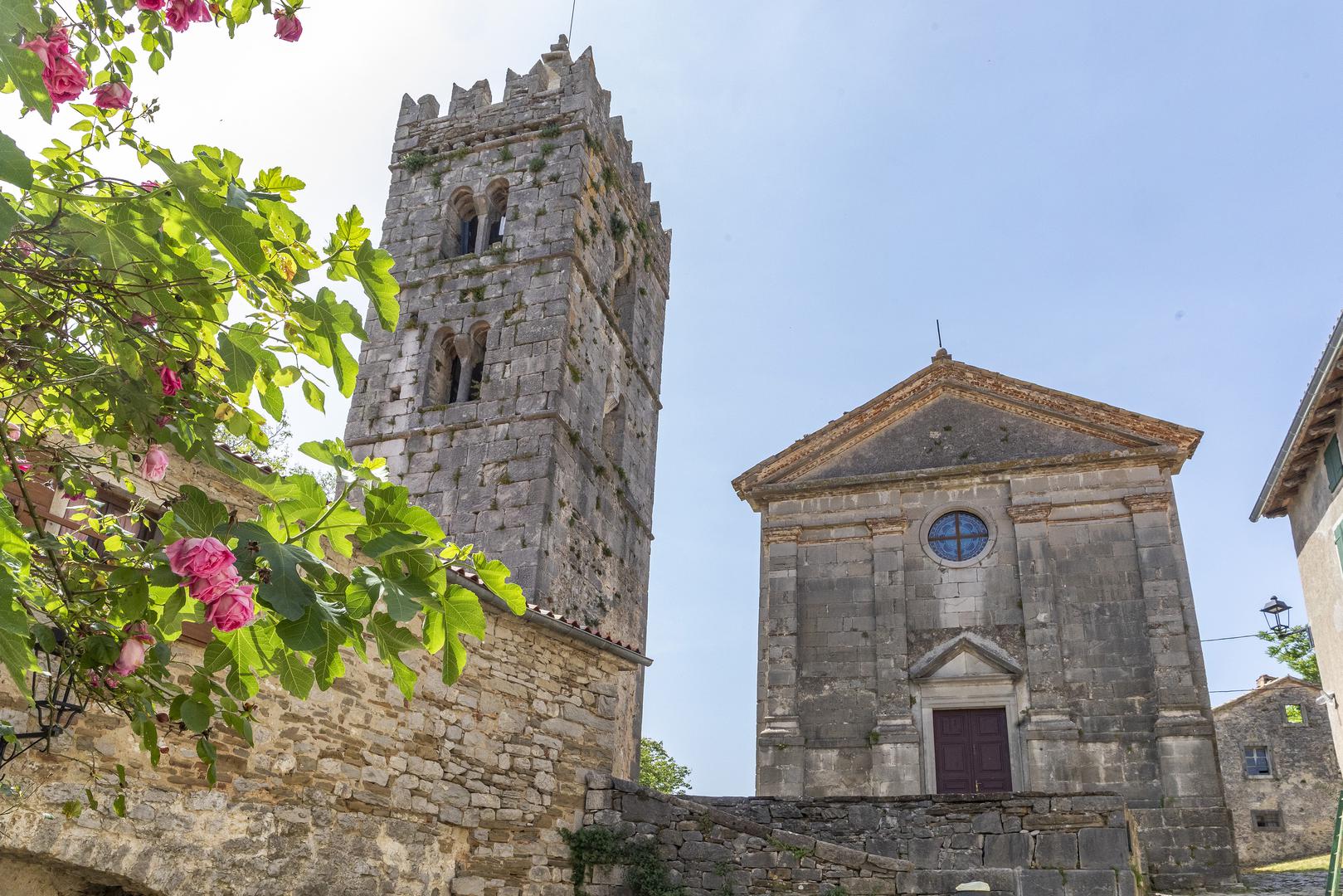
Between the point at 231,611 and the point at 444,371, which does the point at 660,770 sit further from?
the point at 231,611

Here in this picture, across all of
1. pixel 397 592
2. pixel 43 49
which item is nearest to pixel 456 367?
pixel 43 49

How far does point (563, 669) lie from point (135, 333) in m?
7.37

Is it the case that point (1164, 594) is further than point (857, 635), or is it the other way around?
point (857, 635)

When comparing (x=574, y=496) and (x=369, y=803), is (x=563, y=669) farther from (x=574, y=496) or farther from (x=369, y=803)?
(x=574, y=496)

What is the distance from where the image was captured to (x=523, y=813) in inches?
374

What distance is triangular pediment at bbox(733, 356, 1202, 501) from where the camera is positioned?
642 inches

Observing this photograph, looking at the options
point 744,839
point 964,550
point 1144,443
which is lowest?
point 744,839

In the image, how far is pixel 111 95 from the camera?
3422mm

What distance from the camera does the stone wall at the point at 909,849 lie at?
9.46 m

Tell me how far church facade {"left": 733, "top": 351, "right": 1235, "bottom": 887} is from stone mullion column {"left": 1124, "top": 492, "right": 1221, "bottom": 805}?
2 centimetres

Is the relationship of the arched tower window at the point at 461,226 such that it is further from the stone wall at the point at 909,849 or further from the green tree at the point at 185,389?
the green tree at the point at 185,389

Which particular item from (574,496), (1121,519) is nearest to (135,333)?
(574,496)

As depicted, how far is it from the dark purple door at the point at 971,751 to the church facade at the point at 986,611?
26 mm

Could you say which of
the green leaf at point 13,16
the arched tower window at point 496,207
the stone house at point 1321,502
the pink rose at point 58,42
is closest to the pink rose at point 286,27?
the pink rose at point 58,42
